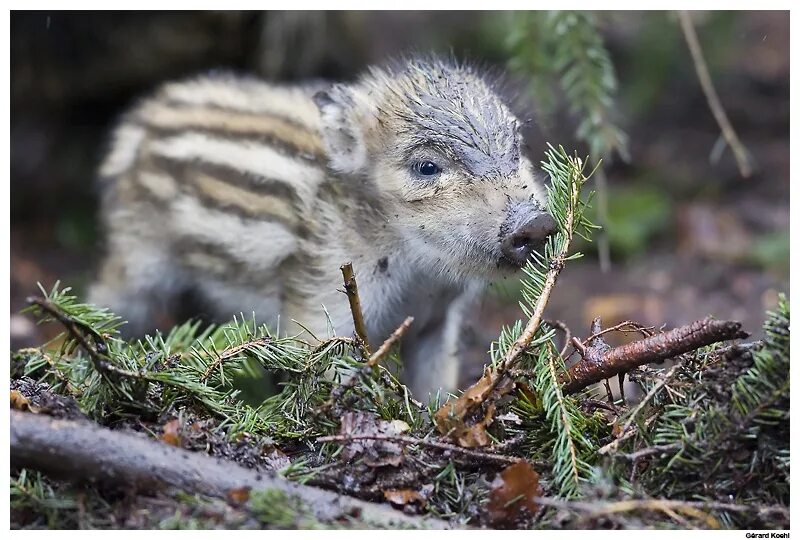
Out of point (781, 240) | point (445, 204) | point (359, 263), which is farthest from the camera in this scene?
point (781, 240)

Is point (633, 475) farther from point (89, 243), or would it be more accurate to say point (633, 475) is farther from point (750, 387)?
point (89, 243)

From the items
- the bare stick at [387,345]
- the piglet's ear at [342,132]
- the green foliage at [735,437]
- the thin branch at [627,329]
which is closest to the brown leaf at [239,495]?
the bare stick at [387,345]

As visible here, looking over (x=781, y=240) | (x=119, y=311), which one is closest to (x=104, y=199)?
(x=119, y=311)

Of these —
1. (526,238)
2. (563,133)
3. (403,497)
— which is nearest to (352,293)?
(403,497)

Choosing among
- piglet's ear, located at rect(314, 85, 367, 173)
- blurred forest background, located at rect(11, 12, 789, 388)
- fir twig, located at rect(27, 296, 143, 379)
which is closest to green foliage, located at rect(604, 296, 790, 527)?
fir twig, located at rect(27, 296, 143, 379)

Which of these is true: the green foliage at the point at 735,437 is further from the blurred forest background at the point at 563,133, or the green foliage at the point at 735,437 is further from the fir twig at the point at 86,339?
the blurred forest background at the point at 563,133
